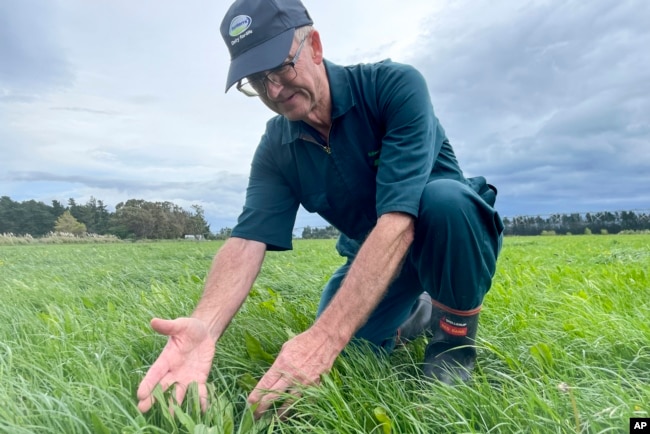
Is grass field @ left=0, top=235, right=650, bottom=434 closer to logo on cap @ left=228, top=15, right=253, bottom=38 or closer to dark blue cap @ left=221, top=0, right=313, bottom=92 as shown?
dark blue cap @ left=221, top=0, right=313, bottom=92

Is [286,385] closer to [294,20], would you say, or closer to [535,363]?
[535,363]

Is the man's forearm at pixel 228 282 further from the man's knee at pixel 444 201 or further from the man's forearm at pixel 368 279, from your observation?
the man's knee at pixel 444 201

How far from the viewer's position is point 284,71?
5.73 ft

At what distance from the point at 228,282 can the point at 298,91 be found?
0.79 meters

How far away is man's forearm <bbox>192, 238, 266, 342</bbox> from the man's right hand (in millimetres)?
104

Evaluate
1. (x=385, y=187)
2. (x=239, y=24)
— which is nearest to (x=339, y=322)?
(x=385, y=187)

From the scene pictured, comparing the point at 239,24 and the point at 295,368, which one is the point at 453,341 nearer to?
the point at 295,368

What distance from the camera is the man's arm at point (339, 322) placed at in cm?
135

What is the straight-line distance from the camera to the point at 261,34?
5.77 ft

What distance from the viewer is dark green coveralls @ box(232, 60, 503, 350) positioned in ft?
5.62

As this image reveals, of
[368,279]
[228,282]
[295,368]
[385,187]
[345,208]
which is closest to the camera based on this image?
[295,368]

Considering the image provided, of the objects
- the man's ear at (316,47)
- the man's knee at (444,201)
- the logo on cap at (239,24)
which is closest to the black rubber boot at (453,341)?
the man's knee at (444,201)

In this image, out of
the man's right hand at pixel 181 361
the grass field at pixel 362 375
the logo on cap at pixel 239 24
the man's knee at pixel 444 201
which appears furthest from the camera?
the logo on cap at pixel 239 24

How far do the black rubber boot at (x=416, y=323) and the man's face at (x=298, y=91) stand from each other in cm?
119
